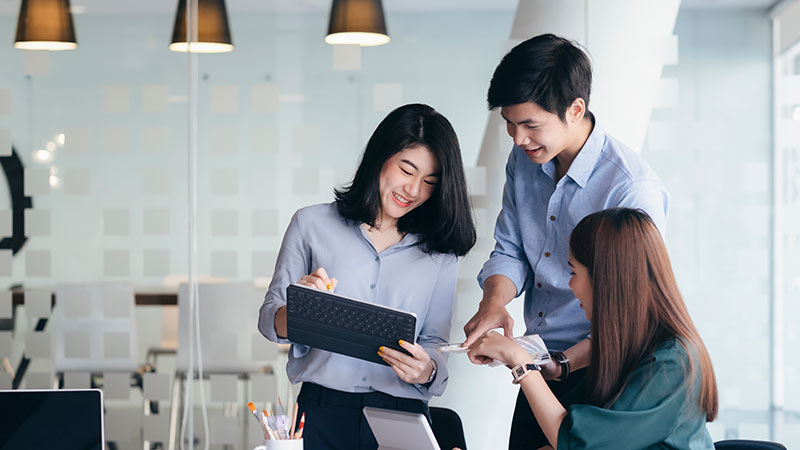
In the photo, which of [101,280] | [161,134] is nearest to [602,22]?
[161,134]

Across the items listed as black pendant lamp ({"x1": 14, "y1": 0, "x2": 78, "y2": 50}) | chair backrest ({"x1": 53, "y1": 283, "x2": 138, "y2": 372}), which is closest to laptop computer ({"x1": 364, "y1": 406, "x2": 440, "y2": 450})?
chair backrest ({"x1": 53, "y1": 283, "x2": 138, "y2": 372})

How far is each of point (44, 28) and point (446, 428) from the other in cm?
248

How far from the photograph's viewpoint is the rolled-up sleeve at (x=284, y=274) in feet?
7.17

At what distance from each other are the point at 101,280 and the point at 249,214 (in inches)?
28.0

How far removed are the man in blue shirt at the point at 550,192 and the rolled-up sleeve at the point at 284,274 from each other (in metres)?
0.48

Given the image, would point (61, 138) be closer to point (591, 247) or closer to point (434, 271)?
point (434, 271)

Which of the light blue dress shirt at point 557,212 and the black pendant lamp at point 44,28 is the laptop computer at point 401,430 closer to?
the light blue dress shirt at point 557,212

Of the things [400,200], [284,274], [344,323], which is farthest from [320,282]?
[400,200]

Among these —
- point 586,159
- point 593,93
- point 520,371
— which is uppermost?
point 593,93

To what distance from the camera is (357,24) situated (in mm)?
3514

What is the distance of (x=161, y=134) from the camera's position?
360 centimetres

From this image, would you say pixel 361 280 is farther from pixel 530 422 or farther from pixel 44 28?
pixel 44 28

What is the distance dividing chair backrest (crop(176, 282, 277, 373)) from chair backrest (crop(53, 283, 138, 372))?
249 millimetres

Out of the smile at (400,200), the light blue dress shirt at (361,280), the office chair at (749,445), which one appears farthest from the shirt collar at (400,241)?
the office chair at (749,445)
